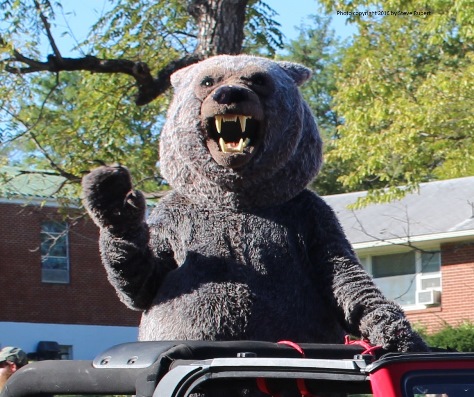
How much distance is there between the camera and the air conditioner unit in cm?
2139

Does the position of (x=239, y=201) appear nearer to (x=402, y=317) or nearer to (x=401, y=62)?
(x=402, y=317)

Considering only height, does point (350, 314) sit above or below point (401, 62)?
below

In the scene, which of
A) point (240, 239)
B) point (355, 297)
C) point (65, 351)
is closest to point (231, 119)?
point (240, 239)

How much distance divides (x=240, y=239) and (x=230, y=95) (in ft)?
1.94

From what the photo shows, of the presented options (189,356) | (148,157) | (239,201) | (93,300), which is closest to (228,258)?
(239,201)

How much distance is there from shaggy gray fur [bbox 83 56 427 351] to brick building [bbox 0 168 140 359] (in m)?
19.5

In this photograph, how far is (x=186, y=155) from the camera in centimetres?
483

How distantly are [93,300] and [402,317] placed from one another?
74.0ft

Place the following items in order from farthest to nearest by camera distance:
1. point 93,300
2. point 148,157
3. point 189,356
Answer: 1. point 93,300
2. point 148,157
3. point 189,356

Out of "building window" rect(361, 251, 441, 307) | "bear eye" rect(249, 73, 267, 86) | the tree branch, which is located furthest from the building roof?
"bear eye" rect(249, 73, 267, 86)

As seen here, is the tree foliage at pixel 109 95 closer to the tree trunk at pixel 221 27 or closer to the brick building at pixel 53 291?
the tree trunk at pixel 221 27

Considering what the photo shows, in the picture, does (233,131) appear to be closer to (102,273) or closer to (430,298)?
(430,298)

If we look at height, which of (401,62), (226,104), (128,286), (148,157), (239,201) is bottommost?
(128,286)

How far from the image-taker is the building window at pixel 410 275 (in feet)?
71.4
